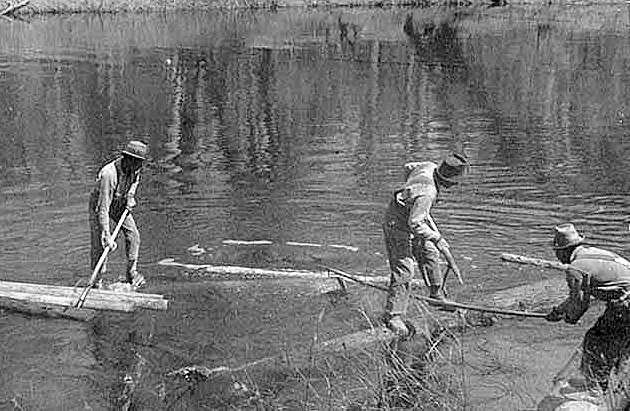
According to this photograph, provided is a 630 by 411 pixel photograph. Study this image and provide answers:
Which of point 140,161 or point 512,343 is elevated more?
point 140,161

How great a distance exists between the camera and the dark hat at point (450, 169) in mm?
8922

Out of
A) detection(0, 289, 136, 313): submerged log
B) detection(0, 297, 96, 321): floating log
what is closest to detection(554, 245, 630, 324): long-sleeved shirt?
detection(0, 289, 136, 313): submerged log

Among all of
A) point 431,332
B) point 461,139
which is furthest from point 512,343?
point 461,139

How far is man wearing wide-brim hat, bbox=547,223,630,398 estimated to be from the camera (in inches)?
277

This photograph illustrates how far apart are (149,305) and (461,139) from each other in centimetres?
1316

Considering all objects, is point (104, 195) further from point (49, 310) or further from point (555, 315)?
point (555, 315)

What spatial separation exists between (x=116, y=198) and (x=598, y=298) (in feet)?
19.4

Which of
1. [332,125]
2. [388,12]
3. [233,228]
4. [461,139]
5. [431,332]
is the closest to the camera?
[431,332]

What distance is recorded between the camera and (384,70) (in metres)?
35.0

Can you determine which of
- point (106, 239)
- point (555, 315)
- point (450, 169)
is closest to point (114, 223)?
point (106, 239)

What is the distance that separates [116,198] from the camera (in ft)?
35.0

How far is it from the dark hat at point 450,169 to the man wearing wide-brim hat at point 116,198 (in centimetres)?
348

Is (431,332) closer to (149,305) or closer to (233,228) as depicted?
(149,305)

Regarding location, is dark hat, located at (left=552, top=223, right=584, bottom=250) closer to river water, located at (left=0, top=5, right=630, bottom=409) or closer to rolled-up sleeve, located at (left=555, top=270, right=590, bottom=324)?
rolled-up sleeve, located at (left=555, top=270, right=590, bottom=324)
